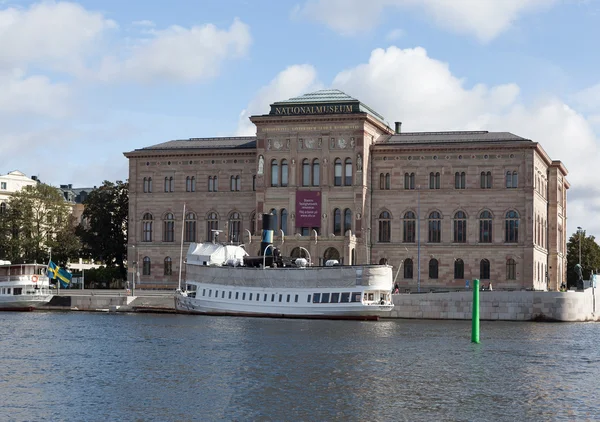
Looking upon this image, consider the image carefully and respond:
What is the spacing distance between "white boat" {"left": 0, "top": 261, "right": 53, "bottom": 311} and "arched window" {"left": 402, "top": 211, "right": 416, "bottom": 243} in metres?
38.6

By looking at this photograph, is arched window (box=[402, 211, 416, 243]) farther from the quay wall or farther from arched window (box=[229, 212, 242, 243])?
the quay wall

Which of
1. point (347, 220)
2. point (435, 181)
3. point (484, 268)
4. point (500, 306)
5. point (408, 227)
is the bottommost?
point (500, 306)

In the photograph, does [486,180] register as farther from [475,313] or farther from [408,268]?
[475,313]

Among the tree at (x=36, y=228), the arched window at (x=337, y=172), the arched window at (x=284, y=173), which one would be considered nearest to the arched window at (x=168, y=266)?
the arched window at (x=284, y=173)

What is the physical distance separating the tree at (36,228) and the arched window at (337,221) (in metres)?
41.2

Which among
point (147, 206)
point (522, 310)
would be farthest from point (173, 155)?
point (522, 310)

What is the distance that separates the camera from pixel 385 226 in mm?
121812

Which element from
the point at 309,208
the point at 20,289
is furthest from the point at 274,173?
the point at 20,289

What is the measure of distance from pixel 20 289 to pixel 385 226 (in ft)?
130

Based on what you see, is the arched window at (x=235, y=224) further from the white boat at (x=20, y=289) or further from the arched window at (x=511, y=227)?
the arched window at (x=511, y=227)

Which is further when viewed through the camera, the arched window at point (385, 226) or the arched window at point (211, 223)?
the arched window at point (211, 223)

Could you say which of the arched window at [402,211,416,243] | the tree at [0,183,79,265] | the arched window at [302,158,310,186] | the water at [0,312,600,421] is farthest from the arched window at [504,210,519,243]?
the tree at [0,183,79,265]

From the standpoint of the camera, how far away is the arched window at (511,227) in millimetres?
117812

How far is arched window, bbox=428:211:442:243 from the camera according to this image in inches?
4722
